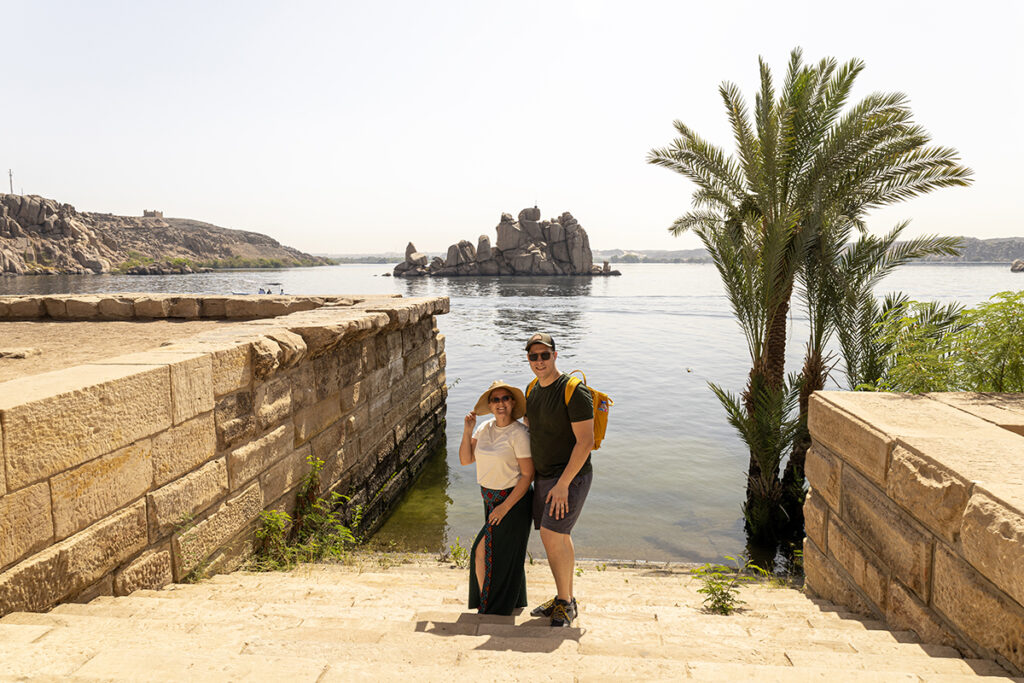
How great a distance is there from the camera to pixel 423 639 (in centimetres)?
266

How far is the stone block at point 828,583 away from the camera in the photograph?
3638 millimetres

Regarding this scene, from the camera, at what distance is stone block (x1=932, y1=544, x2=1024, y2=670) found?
2.25 m

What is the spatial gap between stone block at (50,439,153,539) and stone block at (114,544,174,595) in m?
0.38

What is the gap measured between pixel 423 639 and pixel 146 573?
76.0 inches

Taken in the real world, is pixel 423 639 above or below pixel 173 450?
below

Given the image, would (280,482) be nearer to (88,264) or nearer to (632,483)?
(632,483)

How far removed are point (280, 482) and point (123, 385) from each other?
213 centimetres

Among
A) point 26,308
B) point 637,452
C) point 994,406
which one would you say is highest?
point 26,308

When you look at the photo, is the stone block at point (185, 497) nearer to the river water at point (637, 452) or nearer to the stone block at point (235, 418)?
the stone block at point (235, 418)

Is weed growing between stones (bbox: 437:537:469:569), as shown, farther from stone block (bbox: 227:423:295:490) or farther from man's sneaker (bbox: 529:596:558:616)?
man's sneaker (bbox: 529:596:558:616)

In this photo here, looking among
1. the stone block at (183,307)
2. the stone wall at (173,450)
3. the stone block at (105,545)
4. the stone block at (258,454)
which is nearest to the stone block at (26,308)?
the stone block at (183,307)

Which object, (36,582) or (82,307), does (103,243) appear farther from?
(36,582)

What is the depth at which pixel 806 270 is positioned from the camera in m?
8.95

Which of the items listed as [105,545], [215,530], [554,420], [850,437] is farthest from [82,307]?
[850,437]
